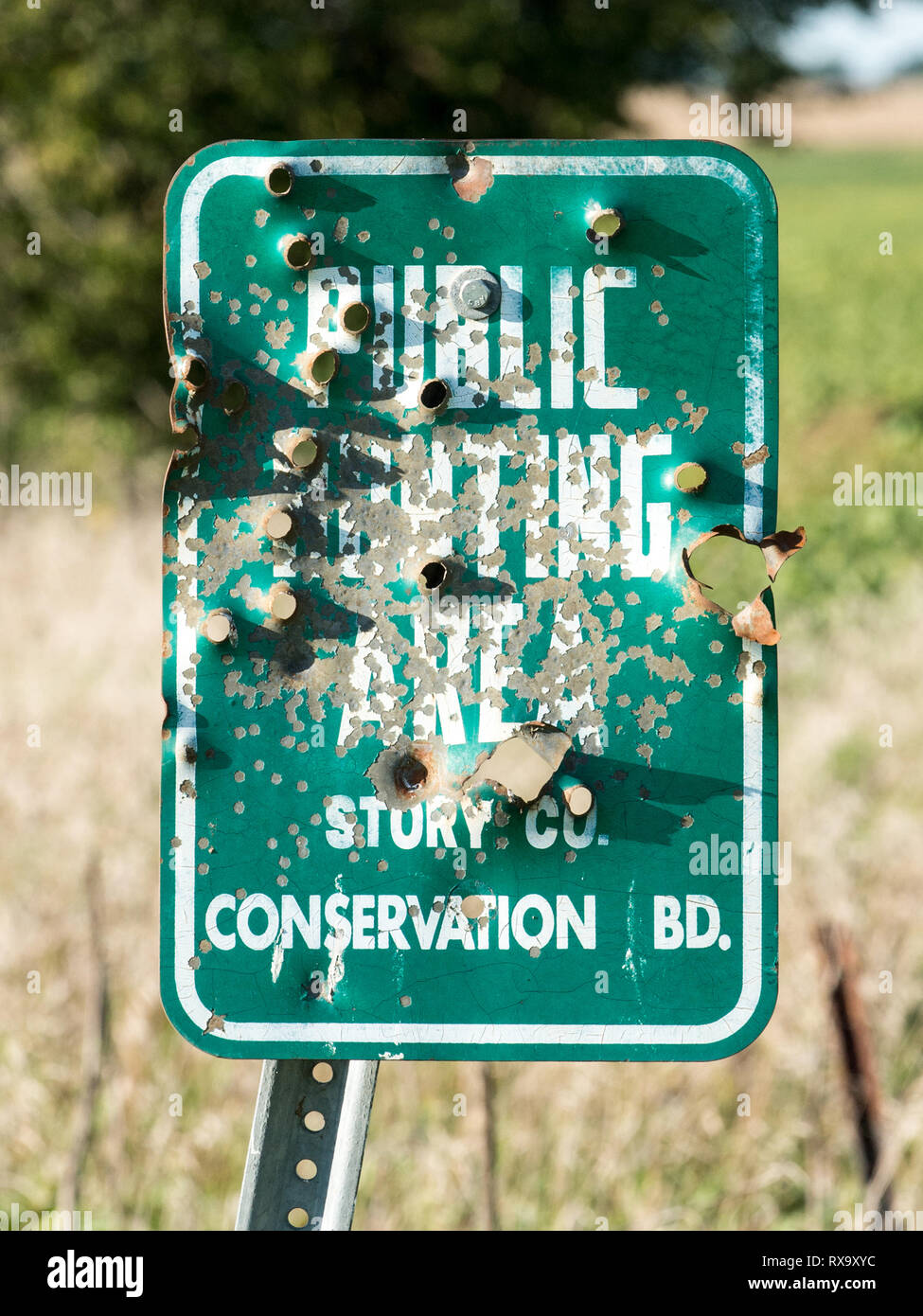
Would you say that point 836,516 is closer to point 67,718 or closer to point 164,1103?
point 67,718

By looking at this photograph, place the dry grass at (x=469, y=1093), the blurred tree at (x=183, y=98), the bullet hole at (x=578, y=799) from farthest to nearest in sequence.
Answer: the blurred tree at (x=183, y=98)
the dry grass at (x=469, y=1093)
the bullet hole at (x=578, y=799)

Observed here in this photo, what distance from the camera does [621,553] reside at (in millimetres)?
1238

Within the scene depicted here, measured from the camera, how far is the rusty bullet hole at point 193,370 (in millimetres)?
1226

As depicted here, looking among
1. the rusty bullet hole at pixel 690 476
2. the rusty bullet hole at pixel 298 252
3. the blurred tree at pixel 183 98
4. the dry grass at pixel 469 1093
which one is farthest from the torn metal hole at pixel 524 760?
the blurred tree at pixel 183 98

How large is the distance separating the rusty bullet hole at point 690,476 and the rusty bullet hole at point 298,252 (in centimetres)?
42

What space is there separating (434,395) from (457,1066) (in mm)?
1919

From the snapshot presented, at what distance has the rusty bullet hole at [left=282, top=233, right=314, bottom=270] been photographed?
122cm

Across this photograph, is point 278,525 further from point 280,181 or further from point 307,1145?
point 307,1145

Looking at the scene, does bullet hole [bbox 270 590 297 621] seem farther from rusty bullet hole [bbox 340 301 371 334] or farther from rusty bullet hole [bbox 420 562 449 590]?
rusty bullet hole [bbox 340 301 371 334]

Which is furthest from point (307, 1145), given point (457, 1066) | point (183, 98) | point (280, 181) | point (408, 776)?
point (183, 98)

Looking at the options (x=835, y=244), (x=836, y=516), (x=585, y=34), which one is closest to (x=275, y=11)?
(x=585, y=34)

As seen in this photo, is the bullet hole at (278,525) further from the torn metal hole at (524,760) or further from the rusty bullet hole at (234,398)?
the torn metal hole at (524,760)

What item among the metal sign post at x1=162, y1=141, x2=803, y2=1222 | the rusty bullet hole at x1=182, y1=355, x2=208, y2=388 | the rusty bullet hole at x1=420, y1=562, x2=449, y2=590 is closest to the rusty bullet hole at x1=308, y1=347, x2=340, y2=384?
the metal sign post at x1=162, y1=141, x2=803, y2=1222

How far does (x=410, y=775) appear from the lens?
122 centimetres
